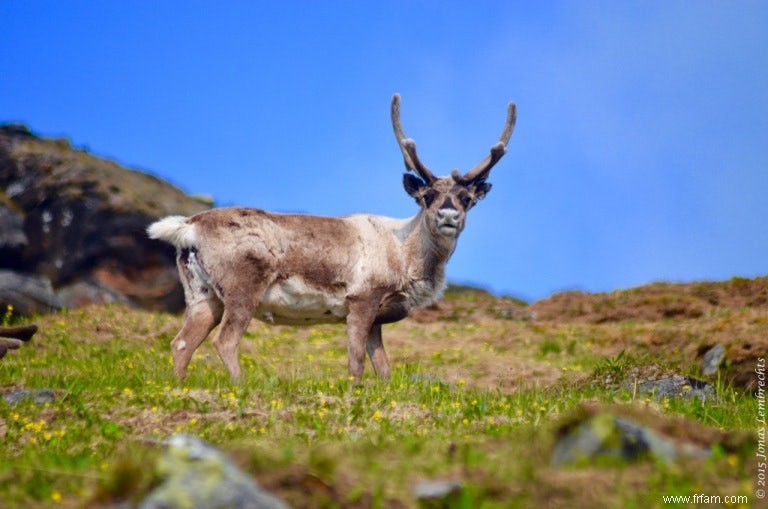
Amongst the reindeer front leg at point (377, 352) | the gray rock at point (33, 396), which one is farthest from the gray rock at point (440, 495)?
the reindeer front leg at point (377, 352)

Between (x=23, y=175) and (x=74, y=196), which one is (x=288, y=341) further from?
(x=23, y=175)

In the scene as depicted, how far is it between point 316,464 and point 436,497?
2.39 feet

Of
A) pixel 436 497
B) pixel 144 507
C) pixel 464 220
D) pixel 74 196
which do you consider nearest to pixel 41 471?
pixel 144 507

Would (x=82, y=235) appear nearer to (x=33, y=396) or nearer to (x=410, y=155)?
(x=410, y=155)

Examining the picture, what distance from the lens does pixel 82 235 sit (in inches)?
955

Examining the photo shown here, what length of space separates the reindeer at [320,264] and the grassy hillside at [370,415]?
0.80 m

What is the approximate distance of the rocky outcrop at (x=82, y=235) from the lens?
2381 cm

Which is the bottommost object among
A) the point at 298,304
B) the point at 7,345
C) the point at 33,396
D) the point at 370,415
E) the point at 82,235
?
the point at 33,396

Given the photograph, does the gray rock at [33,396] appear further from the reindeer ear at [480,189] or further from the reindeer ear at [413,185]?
the reindeer ear at [480,189]

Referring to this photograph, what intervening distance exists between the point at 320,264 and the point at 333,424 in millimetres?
3735

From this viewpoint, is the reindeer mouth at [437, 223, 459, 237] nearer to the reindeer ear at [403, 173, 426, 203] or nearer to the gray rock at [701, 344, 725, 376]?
the reindeer ear at [403, 173, 426, 203]

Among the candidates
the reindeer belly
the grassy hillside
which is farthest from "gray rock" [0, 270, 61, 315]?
the reindeer belly

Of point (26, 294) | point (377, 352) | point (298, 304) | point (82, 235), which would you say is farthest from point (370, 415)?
point (82, 235)

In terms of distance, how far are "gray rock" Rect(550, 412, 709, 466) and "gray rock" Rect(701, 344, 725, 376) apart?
8.28 metres
